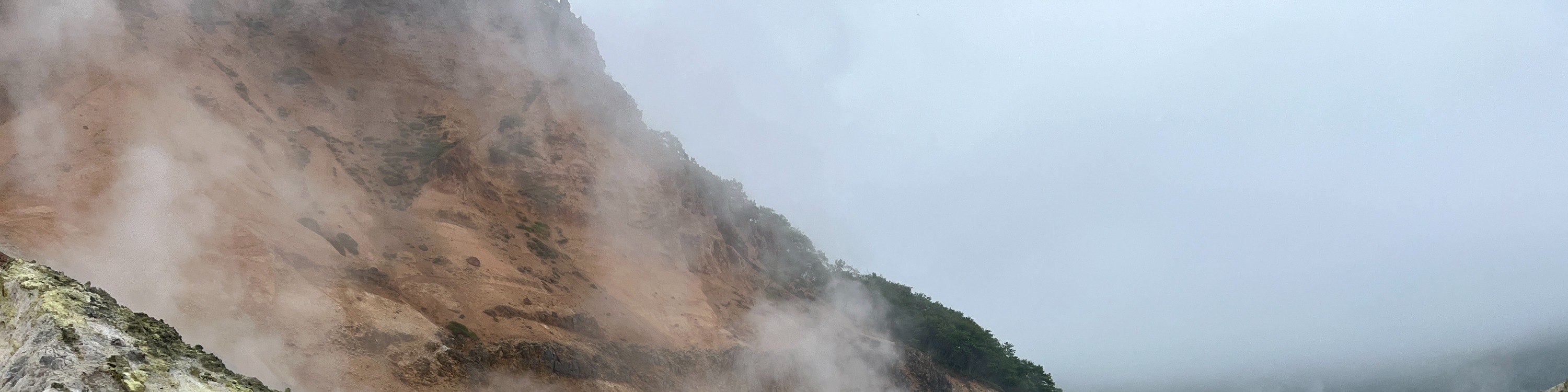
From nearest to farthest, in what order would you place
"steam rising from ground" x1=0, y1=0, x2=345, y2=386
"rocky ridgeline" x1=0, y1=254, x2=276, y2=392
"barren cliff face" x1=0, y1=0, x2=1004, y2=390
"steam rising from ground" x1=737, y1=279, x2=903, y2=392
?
"rocky ridgeline" x1=0, y1=254, x2=276, y2=392
"steam rising from ground" x1=0, y1=0, x2=345, y2=386
"barren cliff face" x1=0, y1=0, x2=1004, y2=390
"steam rising from ground" x1=737, y1=279, x2=903, y2=392

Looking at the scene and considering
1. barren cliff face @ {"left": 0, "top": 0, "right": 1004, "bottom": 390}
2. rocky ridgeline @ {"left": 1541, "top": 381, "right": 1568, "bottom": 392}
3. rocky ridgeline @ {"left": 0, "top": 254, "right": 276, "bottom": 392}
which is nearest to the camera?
rocky ridgeline @ {"left": 0, "top": 254, "right": 276, "bottom": 392}

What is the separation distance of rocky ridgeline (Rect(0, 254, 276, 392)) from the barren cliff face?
36.2 ft

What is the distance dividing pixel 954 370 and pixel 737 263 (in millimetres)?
21770

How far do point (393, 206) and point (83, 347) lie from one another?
26379 millimetres

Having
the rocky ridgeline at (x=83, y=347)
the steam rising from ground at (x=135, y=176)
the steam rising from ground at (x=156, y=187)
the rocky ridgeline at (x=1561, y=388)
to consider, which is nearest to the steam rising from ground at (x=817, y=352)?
the steam rising from ground at (x=156, y=187)

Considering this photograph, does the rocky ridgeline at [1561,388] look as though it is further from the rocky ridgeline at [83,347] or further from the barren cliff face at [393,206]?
the barren cliff face at [393,206]

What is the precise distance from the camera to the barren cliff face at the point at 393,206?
23453 millimetres

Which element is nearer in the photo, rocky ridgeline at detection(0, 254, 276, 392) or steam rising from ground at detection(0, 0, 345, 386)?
rocky ridgeline at detection(0, 254, 276, 392)

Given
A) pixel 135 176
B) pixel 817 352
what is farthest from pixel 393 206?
pixel 817 352

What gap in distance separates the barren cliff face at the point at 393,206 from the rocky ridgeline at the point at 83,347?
11043 millimetres

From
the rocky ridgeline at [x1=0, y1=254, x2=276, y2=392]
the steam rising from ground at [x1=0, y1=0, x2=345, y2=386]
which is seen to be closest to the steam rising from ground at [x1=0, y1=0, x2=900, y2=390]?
the steam rising from ground at [x1=0, y1=0, x2=345, y2=386]

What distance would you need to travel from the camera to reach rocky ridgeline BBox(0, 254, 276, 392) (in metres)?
8.39

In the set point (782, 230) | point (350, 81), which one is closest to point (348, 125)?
point (350, 81)

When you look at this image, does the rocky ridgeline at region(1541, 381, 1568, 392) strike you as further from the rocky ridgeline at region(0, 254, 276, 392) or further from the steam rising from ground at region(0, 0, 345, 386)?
the steam rising from ground at region(0, 0, 345, 386)
